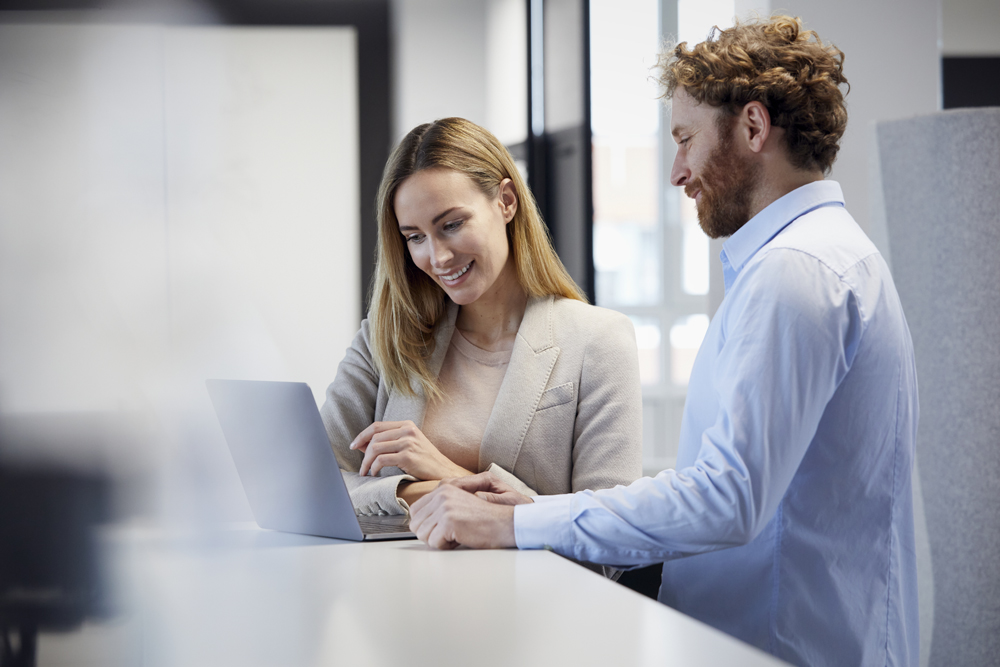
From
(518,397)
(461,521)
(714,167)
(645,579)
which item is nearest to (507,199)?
(518,397)

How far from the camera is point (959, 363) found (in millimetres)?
1735

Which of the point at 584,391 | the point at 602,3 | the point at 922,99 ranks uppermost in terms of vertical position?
the point at 602,3

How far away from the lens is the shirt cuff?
0.95 meters

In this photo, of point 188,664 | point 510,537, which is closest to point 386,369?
point 510,537

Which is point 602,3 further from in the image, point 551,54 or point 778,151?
point 778,151

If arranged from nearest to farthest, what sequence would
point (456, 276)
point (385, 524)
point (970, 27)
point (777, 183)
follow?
point (777, 183) < point (385, 524) < point (456, 276) < point (970, 27)

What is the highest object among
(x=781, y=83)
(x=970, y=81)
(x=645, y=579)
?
(x=970, y=81)

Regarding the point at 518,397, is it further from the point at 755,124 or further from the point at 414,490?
the point at 755,124

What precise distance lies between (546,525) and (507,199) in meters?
0.73

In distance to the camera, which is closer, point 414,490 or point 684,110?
point 684,110

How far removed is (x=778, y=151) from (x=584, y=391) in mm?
516

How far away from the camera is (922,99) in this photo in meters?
2.18

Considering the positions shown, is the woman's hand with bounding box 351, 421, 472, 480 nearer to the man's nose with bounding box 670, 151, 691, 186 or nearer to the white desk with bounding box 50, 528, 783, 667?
the white desk with bounding box 50, 528, 783, 667

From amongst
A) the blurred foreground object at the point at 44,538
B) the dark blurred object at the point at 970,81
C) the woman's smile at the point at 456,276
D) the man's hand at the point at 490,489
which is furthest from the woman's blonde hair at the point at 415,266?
the dark blurred object at the point at 970,81
